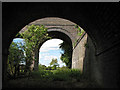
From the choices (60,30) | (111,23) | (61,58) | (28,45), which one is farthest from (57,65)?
(111,23)

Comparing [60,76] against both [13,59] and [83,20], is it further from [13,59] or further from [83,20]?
[83,20]

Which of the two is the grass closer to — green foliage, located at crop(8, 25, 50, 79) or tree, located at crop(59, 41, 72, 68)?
green foliage, located at crop(8, 25, 50, 79)

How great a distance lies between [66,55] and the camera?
19.0 m

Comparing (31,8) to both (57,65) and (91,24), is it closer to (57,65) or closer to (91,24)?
(91,24)

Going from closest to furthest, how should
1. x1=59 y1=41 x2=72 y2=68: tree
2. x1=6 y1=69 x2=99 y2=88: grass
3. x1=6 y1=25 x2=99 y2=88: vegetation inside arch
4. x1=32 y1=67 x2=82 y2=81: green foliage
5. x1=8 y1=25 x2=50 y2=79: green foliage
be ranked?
x1=6 y1=69 x2=99 y2=88: grass, x1=6 y1=25 x2=99 y2=88: vegetation inside arch, x1=32 y1=67 x2=82 y2=81: green foliage, x1=8 y1=25 x2=50 y2=79: green foliage, x1=59 y1=41 x2=72 y2=68: tree

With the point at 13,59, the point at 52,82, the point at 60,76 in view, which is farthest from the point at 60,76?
the point at 13,59

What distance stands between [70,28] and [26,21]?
10341 millimetres

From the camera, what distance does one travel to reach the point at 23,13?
5.38 metres

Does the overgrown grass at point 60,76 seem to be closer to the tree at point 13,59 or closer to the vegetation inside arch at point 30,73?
the vegetation inside arch at point 30,73

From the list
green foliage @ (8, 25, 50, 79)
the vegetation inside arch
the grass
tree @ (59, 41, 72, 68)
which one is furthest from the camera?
tree @ (59, 41, 72, 68)

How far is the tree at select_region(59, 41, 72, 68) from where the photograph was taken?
18797mm

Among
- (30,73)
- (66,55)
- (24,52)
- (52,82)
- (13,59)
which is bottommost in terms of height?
(30,73)

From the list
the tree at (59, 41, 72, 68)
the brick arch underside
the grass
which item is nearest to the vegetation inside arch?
the grass

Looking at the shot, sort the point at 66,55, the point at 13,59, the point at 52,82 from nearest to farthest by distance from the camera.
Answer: the point at 52,82
the point at 13,59
the point at 66,55
